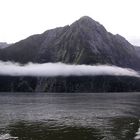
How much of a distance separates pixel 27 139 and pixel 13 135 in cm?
575

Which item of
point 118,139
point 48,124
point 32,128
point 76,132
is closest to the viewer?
point 118,139

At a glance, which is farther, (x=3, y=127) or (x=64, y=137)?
(x=3, y=127)

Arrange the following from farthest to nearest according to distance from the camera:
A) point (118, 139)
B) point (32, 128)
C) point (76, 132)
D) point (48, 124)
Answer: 1. point (48, 124)
2. point (32, 128)
3. point (76, 132)
4. point (118, 139)

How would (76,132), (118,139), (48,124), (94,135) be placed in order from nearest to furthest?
(118,139) → (94,135) → (76,132) → (48,124)

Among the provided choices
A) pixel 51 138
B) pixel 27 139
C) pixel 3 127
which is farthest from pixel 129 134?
A: pixel 3 127

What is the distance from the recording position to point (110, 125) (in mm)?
78250

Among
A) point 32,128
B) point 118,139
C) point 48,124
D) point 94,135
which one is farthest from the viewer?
point 48,124

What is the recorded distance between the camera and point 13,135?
211ft

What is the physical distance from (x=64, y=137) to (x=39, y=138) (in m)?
5.17

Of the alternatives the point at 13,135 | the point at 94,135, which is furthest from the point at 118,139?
the point at 13,135

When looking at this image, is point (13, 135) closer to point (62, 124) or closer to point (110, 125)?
point (62, 124)

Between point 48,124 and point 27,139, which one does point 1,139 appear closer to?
point 27,139

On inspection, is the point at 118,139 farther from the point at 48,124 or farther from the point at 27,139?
the point at 48,124

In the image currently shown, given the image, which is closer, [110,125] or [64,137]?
[64,137]
